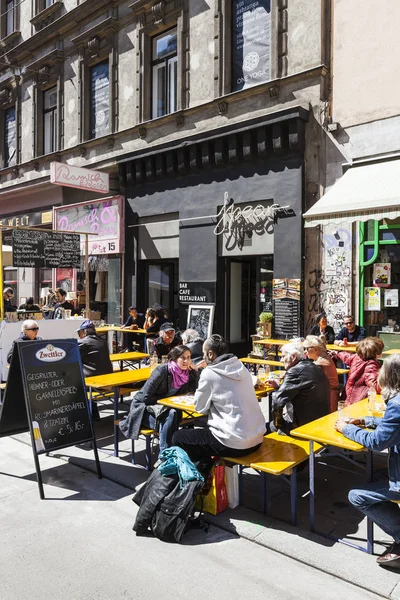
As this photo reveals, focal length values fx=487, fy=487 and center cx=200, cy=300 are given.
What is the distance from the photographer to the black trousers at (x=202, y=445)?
4.36 m

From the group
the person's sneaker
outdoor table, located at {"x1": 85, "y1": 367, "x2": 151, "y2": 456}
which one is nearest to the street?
the person's sneaker

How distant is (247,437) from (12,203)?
58.0 feet

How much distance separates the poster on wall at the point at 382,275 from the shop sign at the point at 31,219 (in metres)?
11.6

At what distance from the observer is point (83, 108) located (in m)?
15.5

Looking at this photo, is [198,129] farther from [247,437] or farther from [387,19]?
[247,437]

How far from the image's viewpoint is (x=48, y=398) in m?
5.16

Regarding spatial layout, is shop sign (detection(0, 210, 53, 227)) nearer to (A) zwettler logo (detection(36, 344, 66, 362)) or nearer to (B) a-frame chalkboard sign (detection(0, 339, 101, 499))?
(B) a-frame chalkboard sign (detection(0, 339, 101, 499))

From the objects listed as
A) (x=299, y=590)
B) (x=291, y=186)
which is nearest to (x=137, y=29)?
(x=291, y=186)

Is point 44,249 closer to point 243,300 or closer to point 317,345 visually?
point 243,300

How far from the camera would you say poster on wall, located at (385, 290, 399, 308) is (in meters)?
9.38

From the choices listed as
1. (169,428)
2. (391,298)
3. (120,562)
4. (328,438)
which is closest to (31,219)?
(391,298)

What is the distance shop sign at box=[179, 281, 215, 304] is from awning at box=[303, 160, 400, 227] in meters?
4.15

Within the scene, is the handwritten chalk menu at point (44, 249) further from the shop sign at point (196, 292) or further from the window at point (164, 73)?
the window at point (164, 73)

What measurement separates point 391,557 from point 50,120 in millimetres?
17703
